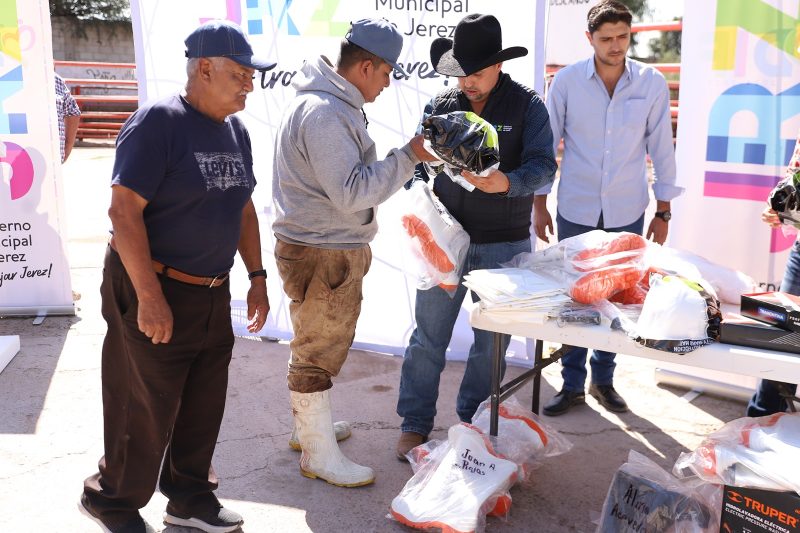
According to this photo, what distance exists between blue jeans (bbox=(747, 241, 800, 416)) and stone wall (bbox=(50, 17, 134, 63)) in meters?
23.8

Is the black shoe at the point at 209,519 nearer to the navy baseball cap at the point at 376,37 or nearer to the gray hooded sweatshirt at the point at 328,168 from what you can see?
the gray hooded sweatshirt at the point at 328,168

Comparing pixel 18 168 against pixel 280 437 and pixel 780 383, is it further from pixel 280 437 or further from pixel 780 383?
pixel 780 383

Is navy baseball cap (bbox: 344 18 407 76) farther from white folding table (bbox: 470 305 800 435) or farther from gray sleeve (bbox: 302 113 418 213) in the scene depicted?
white folding table (bbox: 470 305 800 435)

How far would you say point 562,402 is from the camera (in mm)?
3982

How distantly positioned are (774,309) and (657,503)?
74 centimetres

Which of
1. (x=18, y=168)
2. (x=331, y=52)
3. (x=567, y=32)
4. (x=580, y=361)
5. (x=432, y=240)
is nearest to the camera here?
(x=432, y=240)

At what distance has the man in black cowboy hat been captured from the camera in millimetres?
3064

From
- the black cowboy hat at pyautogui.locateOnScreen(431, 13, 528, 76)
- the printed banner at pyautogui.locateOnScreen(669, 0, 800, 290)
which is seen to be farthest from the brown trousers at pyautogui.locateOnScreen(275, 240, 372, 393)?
the printed banner at pyautogui.locateOnScreen(669, 0, 800, 290)

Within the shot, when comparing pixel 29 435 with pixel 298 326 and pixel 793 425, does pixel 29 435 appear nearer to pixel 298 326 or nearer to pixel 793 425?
pixel 298 326

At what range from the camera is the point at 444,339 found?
136 inches

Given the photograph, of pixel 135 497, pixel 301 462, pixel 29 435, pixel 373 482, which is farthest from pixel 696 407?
pixel 29 435

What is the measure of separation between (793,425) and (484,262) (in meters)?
1.36

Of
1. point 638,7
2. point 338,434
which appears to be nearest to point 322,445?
point 338,434

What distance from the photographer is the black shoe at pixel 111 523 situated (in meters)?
2.71
